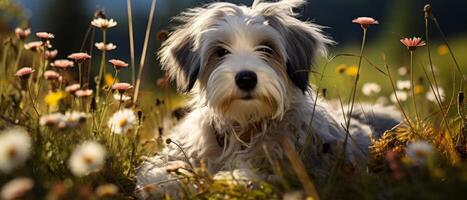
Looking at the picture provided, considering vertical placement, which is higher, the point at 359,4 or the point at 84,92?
the point at 84,92

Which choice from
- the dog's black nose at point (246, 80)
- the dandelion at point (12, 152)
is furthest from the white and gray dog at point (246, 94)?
the dandelion at point (12, 152)

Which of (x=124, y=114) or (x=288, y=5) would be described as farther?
(x=288, y=5)

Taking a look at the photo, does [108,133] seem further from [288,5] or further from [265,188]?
[265,188]

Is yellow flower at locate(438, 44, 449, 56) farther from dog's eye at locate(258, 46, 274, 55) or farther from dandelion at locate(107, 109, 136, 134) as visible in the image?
dandelion at locate(107, 109, 136, 134)

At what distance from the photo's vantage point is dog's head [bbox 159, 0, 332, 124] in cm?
450

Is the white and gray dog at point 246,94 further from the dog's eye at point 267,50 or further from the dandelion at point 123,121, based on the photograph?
the dandelion at point 123,121

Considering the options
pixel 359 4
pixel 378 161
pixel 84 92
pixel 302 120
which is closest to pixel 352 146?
pixel 302 120

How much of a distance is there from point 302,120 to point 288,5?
91 cm

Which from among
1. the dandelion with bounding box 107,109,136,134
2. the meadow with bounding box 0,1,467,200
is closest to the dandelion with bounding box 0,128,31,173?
the meadow with bounding box 0,1,467,200

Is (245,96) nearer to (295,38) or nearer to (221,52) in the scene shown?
(221,52)

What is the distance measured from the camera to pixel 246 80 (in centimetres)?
439

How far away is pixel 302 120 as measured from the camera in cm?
494

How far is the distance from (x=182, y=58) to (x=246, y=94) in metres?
0.91

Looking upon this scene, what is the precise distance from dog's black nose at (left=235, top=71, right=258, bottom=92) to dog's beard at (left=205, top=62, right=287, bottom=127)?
31 mm
